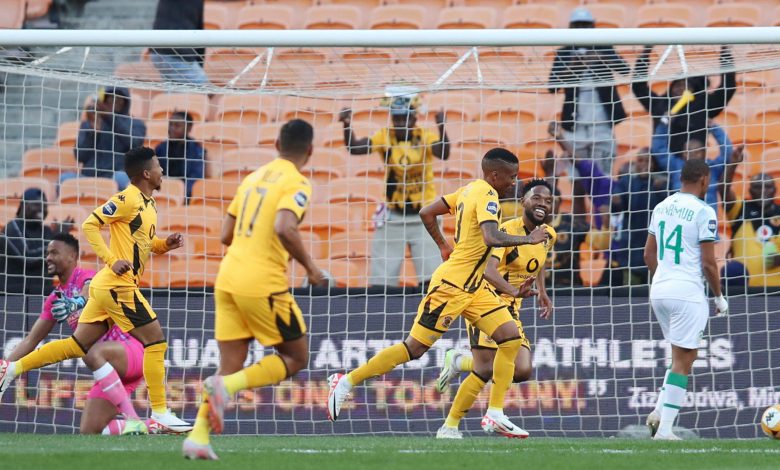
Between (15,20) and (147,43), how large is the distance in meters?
5.84

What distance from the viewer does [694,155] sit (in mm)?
10859

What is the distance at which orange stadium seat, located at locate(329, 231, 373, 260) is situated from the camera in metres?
11.4

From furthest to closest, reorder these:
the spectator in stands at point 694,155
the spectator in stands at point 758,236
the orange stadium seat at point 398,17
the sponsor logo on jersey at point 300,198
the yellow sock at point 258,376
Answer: the orange stadium seat at point 398,17, the spectator in stands at point 694,155, the spectator in stands at point 758,236, the sponsor logo on jersey at point 300,198, the yellow sock at point 258,376

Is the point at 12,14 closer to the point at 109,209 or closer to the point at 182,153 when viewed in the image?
the point at 182,153

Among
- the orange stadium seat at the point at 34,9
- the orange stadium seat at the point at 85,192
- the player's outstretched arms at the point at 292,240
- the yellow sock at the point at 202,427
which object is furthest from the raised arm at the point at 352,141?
the yellow sock at the point at 202,427

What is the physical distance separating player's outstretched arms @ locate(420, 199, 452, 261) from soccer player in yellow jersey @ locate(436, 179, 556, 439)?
381 millimetres

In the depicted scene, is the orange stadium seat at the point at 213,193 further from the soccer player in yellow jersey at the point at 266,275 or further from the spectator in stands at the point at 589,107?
the soccer player in yellow jersey at the point at 266,275

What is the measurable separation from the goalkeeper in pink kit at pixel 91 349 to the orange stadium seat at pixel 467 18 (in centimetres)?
566

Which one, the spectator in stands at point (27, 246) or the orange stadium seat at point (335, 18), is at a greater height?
the orange stadium seat at point (335, 18)

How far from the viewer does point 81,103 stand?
45.4 ft

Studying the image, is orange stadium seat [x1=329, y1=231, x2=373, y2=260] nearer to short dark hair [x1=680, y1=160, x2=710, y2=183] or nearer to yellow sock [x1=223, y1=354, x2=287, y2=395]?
short dark hair [x1=680, y1=160, x2=710, y2=183]

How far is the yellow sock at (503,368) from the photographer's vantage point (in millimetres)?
8797

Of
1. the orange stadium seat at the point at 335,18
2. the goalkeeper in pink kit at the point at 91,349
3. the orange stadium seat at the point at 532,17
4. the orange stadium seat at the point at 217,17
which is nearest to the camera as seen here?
the goalkeeper in pink kit at the point at 91,349

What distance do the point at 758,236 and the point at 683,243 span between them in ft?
8.59
